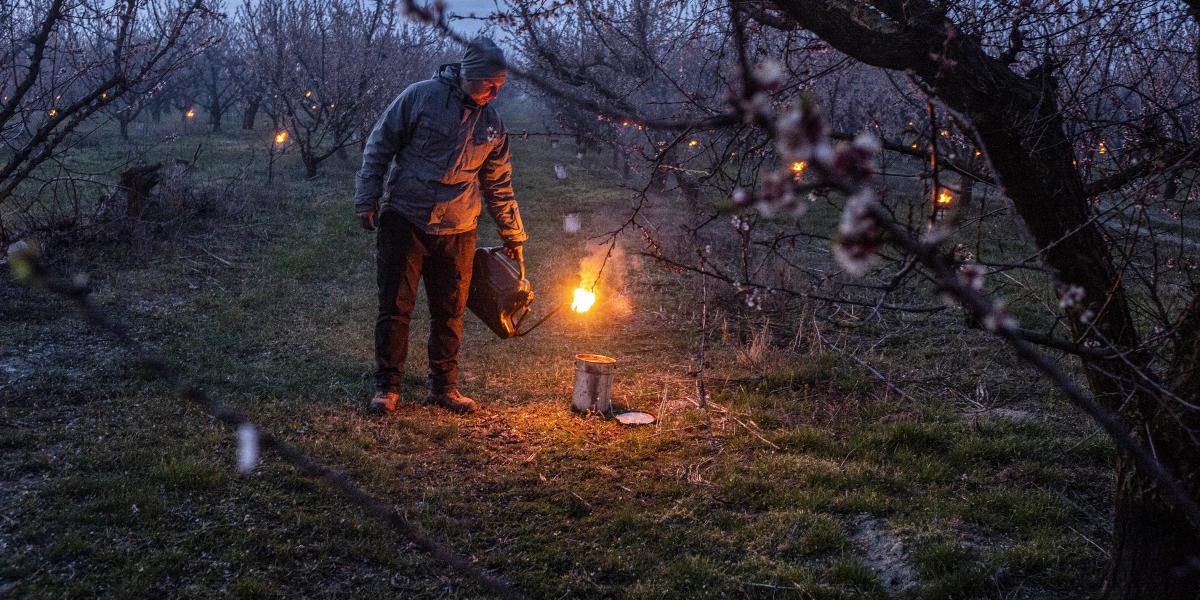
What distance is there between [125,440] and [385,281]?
1.68 metres

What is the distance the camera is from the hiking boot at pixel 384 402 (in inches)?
210

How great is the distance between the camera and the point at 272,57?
928 inches

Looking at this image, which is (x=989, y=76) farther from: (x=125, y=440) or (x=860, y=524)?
(x=125, y=440)

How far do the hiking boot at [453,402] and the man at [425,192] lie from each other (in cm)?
2

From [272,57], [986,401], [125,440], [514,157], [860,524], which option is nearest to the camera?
[860,524]

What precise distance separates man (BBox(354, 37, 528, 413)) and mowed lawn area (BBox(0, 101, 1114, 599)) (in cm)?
68

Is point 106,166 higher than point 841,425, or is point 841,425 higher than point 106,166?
point 106,166

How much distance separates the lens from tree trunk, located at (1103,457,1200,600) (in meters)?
2.68

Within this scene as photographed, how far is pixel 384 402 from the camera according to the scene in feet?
17.5

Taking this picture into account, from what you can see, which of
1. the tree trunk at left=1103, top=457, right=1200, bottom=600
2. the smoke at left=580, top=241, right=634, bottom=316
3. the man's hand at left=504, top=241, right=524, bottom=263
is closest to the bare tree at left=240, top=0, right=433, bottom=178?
the smoke at left=580, top=241, right=634, bottom=316

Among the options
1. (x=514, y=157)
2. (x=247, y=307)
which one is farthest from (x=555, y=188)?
(x=247, y=307)

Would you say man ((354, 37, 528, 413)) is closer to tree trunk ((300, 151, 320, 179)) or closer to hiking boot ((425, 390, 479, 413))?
hiking boot ((425, 390, 479, 413))

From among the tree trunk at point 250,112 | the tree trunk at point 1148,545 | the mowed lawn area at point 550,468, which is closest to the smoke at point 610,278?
the mowed lawn area at point 550,468

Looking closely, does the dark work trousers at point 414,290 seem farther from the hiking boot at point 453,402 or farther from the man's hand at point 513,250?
the man's hand at point 513,250
